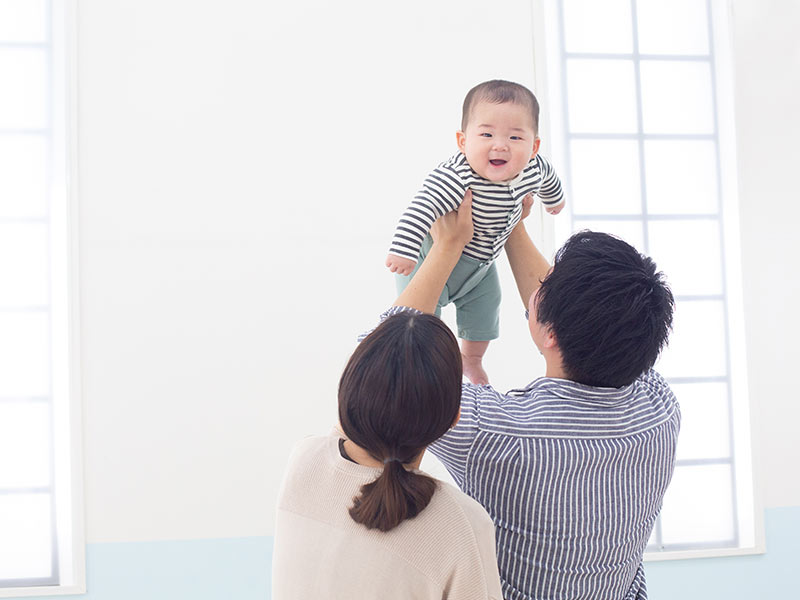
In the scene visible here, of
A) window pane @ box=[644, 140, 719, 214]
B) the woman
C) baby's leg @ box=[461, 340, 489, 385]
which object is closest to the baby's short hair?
baby's leg @ box=[461, 340, 489, 385]

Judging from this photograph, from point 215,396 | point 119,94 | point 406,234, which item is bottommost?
point 215,396

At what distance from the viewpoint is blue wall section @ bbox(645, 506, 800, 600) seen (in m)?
2.59

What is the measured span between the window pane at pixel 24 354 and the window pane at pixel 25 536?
0.41 metres

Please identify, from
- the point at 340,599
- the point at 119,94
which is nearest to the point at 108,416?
the point at 119,94

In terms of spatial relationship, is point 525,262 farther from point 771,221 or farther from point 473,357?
point 771,221

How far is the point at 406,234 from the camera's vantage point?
1.34 metres

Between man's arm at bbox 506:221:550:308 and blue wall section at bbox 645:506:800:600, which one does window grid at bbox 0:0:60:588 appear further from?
blue wall section at bbox 645:506:800:600

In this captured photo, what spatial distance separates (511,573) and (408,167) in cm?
170

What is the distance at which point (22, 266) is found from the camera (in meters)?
2.51

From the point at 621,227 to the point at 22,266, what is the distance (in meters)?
2.34

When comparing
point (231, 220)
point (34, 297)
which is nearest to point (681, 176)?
point (231, 220)

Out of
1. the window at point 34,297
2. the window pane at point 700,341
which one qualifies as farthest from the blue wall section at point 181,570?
the window pane at point 700,341

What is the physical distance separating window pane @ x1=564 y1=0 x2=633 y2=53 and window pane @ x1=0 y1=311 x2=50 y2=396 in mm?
2371

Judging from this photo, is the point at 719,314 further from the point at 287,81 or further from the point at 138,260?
the point at 138,260
